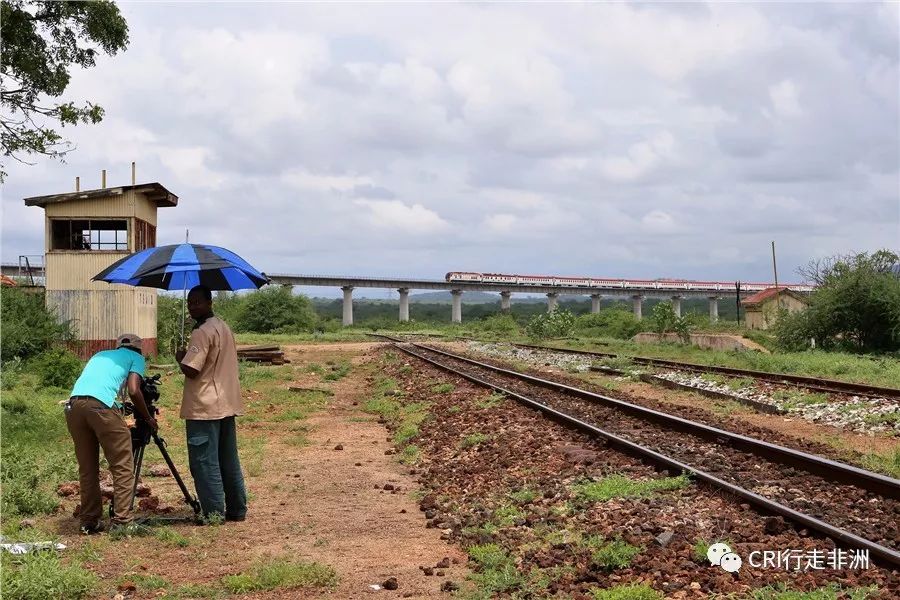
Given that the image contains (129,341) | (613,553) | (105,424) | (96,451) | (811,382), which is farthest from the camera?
(811,382)

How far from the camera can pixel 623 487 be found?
7.68 m

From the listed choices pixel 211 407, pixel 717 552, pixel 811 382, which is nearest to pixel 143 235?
pixel 811 382

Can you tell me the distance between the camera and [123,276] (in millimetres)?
7508

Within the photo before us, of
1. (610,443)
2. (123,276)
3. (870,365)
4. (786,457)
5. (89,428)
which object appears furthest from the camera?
(870,365)

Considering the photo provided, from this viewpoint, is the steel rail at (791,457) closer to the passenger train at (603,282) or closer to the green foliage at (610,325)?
the green foliage at (610,325)

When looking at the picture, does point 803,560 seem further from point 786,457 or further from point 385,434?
point 385,434

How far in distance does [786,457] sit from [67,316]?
21.1 meters

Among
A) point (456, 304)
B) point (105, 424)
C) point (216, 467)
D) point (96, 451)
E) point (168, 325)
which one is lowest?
point (216, 467)

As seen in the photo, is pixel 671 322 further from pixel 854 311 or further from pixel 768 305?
pixel 768 305

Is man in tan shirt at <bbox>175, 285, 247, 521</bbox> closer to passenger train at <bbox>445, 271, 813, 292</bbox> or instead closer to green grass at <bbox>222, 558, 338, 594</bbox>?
green grass at <bbox>222, 558, 338, 594</bbox>

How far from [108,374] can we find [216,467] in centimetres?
127

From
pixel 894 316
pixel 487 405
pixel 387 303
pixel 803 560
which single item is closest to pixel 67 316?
pixel 487 405

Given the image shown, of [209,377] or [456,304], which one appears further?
[456,304]

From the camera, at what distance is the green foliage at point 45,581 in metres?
5.21
